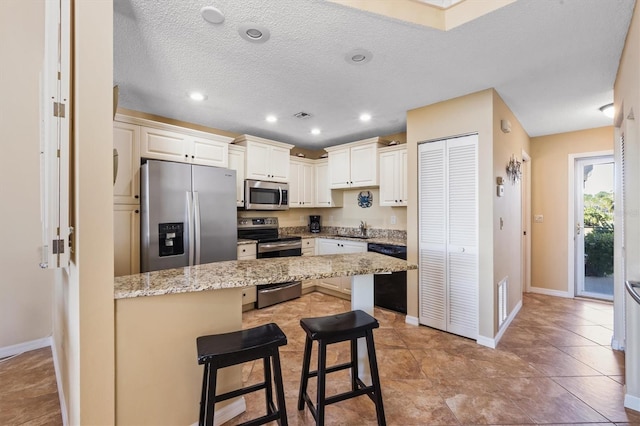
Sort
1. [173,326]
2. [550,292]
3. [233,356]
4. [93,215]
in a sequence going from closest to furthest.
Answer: [93,215] → [233,356] → [173,326] → [550,292]

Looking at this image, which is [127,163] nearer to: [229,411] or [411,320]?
[229,411]

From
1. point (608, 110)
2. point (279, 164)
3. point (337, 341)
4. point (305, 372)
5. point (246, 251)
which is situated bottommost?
point (305, 372)

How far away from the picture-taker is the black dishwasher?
353 cm

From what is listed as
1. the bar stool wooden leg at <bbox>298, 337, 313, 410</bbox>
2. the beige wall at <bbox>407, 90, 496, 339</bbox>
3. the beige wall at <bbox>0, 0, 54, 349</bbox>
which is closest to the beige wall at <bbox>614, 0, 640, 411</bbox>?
the beige wall at <bbox>407, 90, 496, 339</bbox>

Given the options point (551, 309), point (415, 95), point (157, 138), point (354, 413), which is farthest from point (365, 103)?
point (551, 309)

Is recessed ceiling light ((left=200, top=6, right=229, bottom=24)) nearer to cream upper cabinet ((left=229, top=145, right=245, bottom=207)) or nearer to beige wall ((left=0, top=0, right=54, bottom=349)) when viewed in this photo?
beige wall ((left=0, top=0, right=54, bottom=349))

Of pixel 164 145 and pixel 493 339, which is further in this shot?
pixel 164 145

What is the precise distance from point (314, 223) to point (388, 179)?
5.82 ft

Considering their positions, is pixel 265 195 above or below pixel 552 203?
above

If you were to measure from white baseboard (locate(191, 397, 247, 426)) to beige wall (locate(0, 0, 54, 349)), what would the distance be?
2222 millimetres

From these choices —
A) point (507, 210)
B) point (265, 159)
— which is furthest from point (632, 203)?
point (265, 159)

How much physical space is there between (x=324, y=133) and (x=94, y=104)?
335 cm

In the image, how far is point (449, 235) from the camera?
3.04 m

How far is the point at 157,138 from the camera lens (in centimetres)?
311
